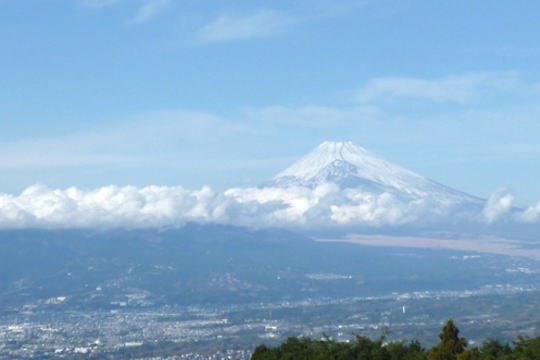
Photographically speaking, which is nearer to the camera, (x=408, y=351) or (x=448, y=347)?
(x=448, y=347)

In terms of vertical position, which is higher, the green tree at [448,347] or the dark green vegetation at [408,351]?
the green tree at [448,347]

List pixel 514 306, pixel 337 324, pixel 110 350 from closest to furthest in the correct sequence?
pixel 110 350 < pixel 337 324 < pixel 514 306

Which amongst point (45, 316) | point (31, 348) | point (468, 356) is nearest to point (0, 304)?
point (45, 316)

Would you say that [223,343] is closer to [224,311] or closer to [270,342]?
[270,342]

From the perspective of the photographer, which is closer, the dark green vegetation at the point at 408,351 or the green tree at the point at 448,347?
the green tree at the point at 448,347

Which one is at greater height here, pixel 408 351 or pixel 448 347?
pixel 448 347

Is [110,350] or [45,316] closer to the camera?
[110,350]

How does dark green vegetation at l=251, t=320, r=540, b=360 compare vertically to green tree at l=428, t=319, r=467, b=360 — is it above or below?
below

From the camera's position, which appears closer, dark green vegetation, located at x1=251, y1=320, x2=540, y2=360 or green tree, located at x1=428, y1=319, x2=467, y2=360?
green tree, located at x1=428, y1=319, x2=467, y2=360
